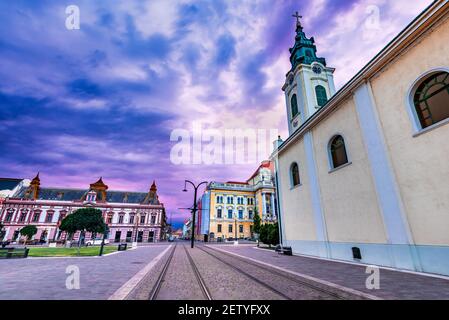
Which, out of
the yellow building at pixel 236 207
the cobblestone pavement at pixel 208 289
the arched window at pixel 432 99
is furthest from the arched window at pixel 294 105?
the yellow building at pixel 236 207

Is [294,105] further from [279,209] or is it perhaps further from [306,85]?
[279,209]

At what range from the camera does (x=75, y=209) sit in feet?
149

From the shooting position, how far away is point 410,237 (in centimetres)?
820

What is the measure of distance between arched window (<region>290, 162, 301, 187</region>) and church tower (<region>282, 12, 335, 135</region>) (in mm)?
4557

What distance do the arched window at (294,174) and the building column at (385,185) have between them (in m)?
7.56

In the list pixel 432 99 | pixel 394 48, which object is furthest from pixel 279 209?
pixel 394 48

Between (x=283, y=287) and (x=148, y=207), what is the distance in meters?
49.1

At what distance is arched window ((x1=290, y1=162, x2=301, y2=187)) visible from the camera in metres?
17.7

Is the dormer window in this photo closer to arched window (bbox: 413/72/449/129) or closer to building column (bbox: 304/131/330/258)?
building column (bbox: 304/131/330/258)

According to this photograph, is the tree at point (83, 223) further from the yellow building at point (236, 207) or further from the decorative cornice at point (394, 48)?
the yellow building at point (236, 207)

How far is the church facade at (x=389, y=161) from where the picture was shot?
7598 millimetres

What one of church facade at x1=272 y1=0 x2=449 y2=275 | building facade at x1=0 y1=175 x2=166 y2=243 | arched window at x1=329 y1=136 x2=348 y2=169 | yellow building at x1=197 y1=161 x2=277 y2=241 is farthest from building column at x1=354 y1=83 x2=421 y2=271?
building facade at x1=0 y1=175 x2=166 y2=243
